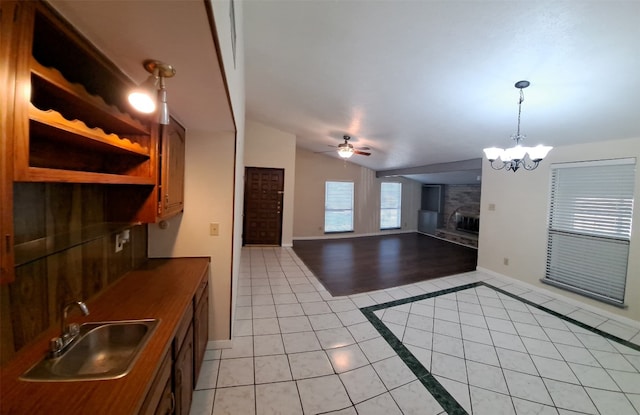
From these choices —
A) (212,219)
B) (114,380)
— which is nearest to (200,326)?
(212,219)

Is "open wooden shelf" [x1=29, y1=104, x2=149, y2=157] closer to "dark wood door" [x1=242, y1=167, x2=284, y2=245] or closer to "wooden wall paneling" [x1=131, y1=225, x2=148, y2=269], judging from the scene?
"wooden wall paneling" [x1=131, y1=225, x2=148, y2=269]

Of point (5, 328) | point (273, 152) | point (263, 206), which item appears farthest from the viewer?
point (263, 206)

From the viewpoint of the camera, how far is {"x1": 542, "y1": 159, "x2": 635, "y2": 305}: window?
3113 millimetres

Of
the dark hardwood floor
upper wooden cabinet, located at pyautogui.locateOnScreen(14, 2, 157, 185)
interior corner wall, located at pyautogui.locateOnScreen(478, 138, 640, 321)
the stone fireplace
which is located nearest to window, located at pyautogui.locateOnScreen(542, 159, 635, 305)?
interior corner wall, located at pyautogui.locateOnScreen(478, 138, 640, 321)

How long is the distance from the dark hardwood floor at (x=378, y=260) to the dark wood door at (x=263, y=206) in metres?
0.81

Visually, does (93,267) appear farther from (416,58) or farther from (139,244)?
(416,58)

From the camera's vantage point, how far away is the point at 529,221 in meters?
4.06

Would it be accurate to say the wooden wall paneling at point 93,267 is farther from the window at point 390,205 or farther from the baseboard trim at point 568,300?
the window at point 390,205

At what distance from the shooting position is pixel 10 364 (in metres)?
0.95

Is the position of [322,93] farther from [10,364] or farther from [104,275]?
[10,364]

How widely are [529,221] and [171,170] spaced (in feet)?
16.8

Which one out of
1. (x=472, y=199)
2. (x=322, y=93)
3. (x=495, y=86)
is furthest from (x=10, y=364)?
(x=472, y=199)

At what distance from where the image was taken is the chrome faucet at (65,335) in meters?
1.02

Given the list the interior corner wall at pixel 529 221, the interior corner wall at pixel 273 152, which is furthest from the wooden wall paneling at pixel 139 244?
the interior corner wall at pixel 529 221
